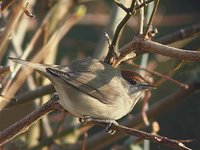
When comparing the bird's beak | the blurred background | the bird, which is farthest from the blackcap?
the blurred background

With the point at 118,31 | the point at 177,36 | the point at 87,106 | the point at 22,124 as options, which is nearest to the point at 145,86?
the point at 177,36

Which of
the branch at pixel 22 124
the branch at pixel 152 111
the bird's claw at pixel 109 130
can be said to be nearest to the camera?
the branch at pixel 22 124

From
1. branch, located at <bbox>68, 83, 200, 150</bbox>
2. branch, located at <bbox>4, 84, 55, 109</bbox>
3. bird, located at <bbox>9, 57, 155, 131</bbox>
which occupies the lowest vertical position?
branch, located at <bbox>68, 83, 200, 150</bbox>

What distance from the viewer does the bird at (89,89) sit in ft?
8.11

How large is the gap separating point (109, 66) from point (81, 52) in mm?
2387

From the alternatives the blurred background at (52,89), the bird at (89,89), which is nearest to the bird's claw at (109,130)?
the bird at (89,89)

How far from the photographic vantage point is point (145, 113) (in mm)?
3154

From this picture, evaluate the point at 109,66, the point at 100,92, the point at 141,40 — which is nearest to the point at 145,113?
the point at 100,92

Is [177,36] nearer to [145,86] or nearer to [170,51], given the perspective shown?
[145,86]

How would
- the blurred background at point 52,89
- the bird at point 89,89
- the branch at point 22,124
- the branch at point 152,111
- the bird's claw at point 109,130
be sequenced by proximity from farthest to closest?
the branch at point 152,111
the blurred background at point 52,89
the bird at point 89,89
the bird's claw at point 109,130
the branch at point 22,124

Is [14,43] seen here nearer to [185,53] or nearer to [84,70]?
[84,70]

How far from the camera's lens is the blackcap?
2.47 m

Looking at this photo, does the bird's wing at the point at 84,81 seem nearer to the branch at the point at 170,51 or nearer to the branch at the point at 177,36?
the branch at the point at 177,36

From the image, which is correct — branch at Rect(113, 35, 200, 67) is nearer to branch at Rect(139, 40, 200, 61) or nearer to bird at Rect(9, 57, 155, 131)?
branch at Rect(139, 40, 200, 61)
